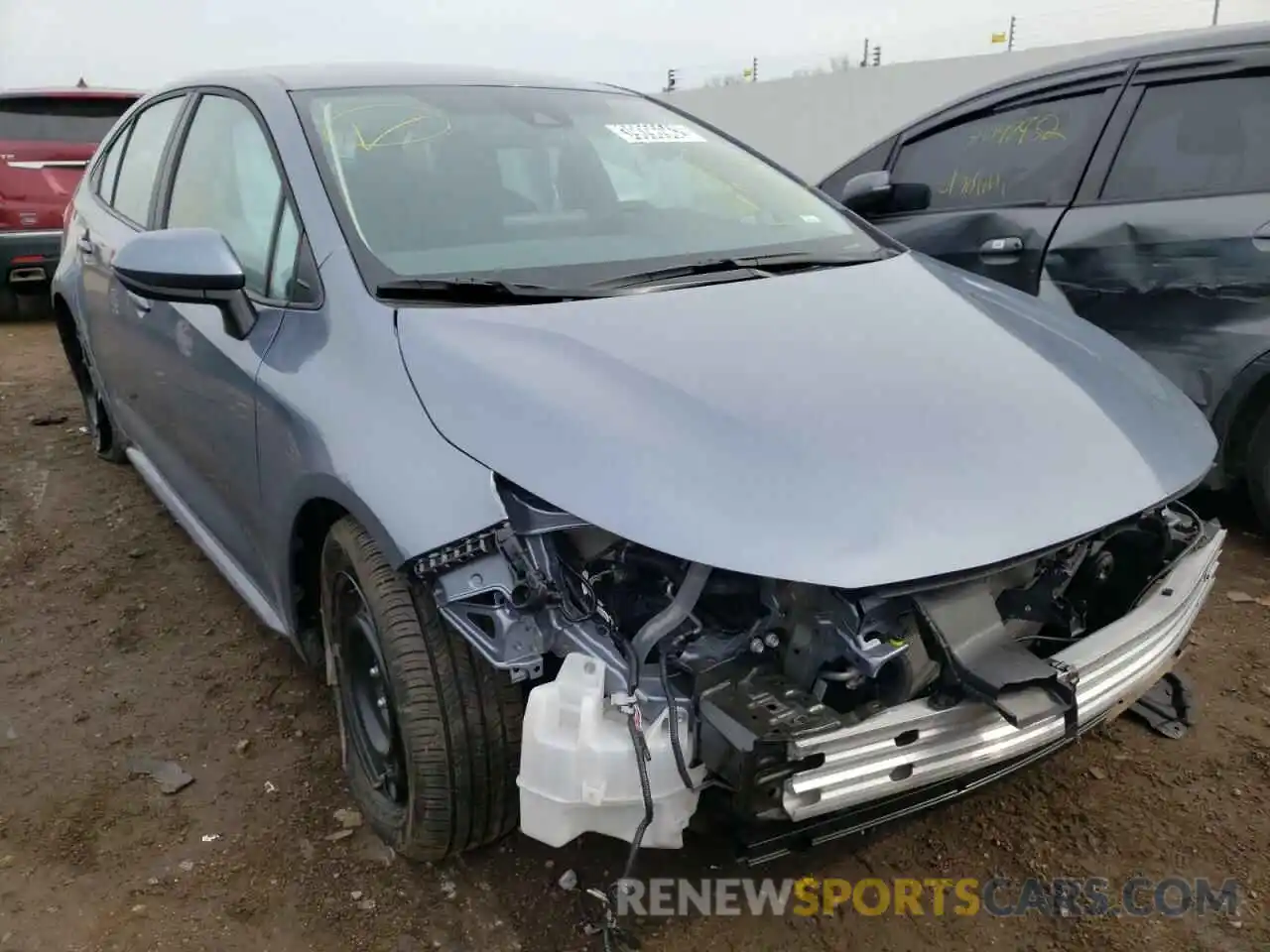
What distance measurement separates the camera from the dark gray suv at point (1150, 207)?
126 inches

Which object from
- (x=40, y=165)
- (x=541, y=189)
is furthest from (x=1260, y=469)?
(x=40, y=165)

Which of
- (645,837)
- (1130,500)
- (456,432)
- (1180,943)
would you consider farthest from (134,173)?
(1180,943)

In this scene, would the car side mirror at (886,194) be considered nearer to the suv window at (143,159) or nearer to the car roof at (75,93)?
the suv window at (143,159)

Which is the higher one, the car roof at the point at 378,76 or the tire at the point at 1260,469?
the car roof at the point at 378,76

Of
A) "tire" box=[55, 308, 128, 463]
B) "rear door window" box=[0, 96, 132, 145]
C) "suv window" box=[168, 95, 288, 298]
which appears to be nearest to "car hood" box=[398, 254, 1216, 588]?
"suv window" box=[168, 95, 288, 298]

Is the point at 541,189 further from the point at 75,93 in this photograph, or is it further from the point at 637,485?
the point at 75,93

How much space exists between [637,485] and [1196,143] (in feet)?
9.18

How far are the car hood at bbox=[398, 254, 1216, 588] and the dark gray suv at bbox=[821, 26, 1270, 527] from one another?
1184 mm

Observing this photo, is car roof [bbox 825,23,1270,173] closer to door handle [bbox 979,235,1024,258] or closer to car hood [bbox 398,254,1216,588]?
door handle [bbox 979,235,1024,258]

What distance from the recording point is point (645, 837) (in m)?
1.63

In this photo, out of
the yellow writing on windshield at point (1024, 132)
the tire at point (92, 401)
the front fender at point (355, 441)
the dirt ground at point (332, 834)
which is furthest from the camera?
the tire at point (92, 401)

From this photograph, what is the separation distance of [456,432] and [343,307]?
488 mm

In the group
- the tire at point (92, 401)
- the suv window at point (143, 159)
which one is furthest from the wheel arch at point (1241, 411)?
the tire at point (92, 401)

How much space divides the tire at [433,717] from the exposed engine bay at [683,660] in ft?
0.31
